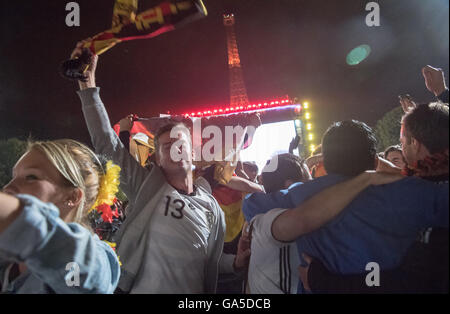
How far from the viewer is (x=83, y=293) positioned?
121 centimetres

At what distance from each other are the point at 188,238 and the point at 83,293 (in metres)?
0.61

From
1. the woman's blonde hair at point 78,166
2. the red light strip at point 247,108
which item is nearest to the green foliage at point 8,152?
the red light strip at point 247,108

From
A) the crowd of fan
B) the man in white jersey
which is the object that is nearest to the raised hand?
the crowd of fan

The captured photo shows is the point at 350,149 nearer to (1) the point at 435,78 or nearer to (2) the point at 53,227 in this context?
(1) the point at 435,78

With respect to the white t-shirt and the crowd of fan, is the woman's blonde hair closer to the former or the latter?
the crowd of fan

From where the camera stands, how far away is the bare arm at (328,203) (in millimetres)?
1198

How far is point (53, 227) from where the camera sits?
3.12ft

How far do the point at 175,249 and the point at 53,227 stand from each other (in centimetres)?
78

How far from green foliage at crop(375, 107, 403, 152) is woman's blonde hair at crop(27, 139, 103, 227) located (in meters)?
18.6

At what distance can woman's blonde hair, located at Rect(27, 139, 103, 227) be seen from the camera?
1387 millimetres

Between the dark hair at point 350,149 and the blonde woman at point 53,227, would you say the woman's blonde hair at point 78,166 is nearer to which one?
the blonde woman at point 53,227

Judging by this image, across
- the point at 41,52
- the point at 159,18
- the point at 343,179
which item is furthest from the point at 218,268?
the point at 41,52

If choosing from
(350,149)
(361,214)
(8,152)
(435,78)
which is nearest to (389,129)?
(435,78)
